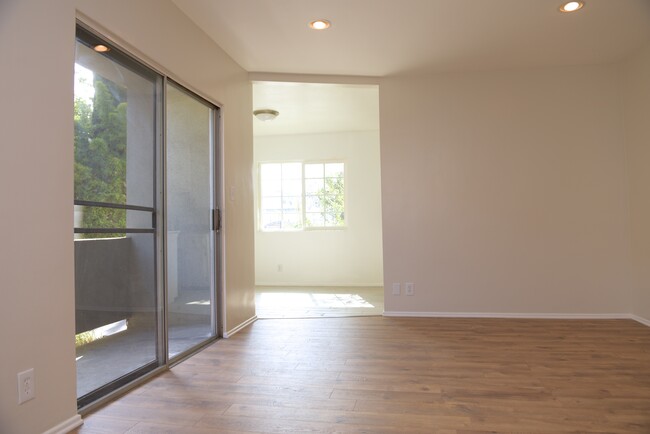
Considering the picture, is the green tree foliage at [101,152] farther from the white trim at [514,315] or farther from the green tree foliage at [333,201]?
the green tree foliage at [333,201]

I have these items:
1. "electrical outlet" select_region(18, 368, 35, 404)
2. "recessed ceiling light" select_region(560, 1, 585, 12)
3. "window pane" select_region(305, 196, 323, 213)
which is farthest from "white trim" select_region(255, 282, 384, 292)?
"electrical outlet" select_region(18, 368, 35, 404)

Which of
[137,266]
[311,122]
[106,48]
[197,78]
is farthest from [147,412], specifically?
[311,122]

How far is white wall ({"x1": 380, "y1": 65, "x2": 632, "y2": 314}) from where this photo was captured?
4344 millimetres

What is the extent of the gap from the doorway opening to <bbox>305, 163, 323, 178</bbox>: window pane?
16mm

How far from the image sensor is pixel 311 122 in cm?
656

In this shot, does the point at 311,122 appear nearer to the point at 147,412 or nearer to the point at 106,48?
the point at 106,48

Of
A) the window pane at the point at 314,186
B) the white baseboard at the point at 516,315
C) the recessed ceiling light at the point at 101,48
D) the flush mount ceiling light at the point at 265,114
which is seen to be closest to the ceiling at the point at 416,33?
the recessed ceiling light at the point at 101,48

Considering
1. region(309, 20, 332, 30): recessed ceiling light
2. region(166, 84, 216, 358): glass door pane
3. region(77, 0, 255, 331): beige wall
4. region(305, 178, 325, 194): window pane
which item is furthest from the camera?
region(305, 178, 325, 194): window pane

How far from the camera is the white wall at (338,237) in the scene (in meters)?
7.17

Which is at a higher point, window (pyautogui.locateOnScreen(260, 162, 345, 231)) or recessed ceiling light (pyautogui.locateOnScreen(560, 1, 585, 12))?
recessed ceiling light (pyautogui.locateOnScreen(560, 1, 585, 12))

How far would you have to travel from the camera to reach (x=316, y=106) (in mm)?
5676

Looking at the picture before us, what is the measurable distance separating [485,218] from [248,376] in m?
2.88

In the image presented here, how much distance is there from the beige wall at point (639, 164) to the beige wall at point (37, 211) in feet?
14.5

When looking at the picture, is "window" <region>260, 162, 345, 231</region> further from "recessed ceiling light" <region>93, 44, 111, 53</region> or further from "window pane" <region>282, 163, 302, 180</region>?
"recessed ceiling light" <region>93, 44, 111, 53</region>
